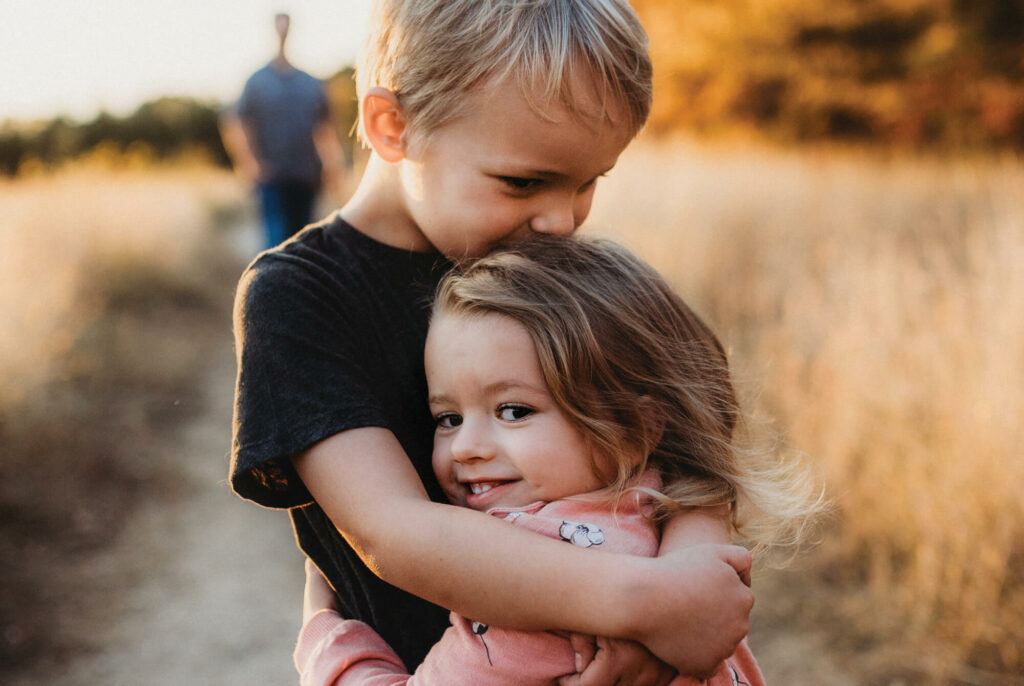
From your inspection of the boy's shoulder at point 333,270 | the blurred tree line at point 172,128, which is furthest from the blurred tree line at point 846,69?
the boy's shoulder at point 333,270

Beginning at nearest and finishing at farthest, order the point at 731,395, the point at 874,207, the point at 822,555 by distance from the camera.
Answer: the point at 731,395 → the point at 822,555 → the point at 874,207

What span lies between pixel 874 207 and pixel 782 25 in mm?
9481

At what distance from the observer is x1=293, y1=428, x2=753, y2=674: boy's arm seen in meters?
1.02

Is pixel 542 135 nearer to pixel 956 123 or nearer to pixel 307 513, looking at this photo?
pixel 307 513

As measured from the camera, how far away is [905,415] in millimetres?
3352

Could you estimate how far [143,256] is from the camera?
7551 mm

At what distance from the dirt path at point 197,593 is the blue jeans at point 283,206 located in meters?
1.84

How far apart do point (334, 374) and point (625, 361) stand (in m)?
0.47

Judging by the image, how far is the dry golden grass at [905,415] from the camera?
9.03 ft

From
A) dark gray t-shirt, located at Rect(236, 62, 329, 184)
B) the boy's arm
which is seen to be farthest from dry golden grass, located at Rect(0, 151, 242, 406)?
the boy's arm

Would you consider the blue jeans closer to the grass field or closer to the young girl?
the grass field

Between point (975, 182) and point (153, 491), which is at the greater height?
point (975, 182)

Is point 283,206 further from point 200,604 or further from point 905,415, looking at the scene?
point 905,415

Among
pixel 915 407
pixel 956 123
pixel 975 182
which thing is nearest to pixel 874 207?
pixel 975 182
